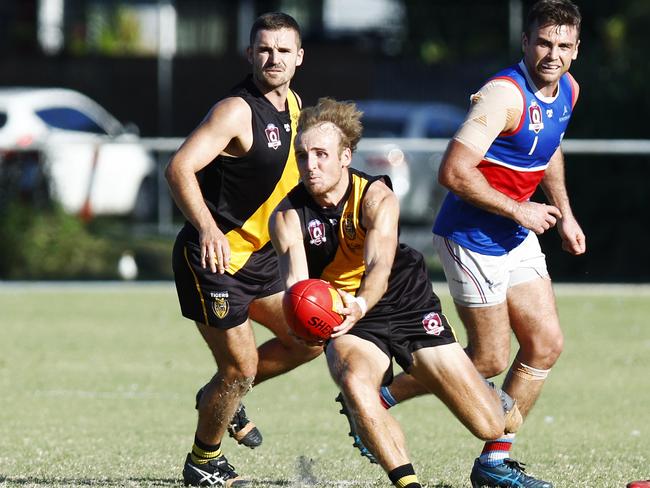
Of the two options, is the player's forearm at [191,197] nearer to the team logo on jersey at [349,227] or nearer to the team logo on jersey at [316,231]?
the team logo on jersey at [316,231]

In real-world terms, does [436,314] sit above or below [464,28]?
above

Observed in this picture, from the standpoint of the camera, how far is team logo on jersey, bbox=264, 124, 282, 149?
24.5ft

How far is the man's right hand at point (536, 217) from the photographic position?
7.17 m

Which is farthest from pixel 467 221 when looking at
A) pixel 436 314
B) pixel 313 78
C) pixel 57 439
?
pixel 313 78

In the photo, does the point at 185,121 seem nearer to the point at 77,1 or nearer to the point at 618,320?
the point at 77,1

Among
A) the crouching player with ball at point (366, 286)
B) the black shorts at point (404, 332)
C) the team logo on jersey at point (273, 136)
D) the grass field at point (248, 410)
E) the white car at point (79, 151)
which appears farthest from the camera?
the white car at point (79, 151)

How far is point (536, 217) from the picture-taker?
23.5 feet

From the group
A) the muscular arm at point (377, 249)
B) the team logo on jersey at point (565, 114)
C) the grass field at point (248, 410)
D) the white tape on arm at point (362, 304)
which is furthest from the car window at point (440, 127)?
the white tape on arm at point (362, 304)

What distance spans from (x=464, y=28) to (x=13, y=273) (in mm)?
17258

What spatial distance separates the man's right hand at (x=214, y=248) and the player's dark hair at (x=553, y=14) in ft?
5.98

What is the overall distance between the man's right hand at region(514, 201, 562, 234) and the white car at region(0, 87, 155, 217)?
1170 centimetres

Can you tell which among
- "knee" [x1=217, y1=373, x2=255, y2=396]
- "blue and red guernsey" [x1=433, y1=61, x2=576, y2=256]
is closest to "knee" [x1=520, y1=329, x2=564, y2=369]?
"blue and red guernsey" [x1=433, y1=61, x2=576, y2=256]

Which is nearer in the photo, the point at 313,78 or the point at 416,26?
the point at 313,78

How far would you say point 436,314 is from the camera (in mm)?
6941
